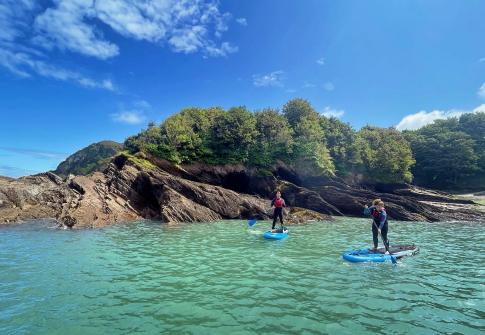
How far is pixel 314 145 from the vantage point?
168ft

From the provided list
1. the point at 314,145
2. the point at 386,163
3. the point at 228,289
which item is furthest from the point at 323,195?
the point at 228,289

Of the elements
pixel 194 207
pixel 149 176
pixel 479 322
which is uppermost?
pixel 149 176

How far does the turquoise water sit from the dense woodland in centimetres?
2774

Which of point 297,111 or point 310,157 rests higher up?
point 297,111

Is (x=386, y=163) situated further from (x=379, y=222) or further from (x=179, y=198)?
(x=379, y=222)

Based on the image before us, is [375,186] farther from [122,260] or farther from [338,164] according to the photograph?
[122,260]

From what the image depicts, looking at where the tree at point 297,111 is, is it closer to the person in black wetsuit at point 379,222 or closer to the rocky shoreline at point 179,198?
the rocky shoreline at point 179,198

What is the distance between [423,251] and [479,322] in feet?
36.8

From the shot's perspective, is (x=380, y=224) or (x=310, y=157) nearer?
(x=380, y=224)

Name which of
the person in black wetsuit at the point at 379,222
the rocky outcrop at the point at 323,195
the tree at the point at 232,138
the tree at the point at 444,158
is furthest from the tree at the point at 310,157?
the tree at the point at 444,158

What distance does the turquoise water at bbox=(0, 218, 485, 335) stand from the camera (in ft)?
28.4

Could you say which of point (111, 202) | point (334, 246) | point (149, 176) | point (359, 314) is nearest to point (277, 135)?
point (149, 176)

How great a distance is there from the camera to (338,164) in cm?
5875

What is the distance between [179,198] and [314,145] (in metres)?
25.2
